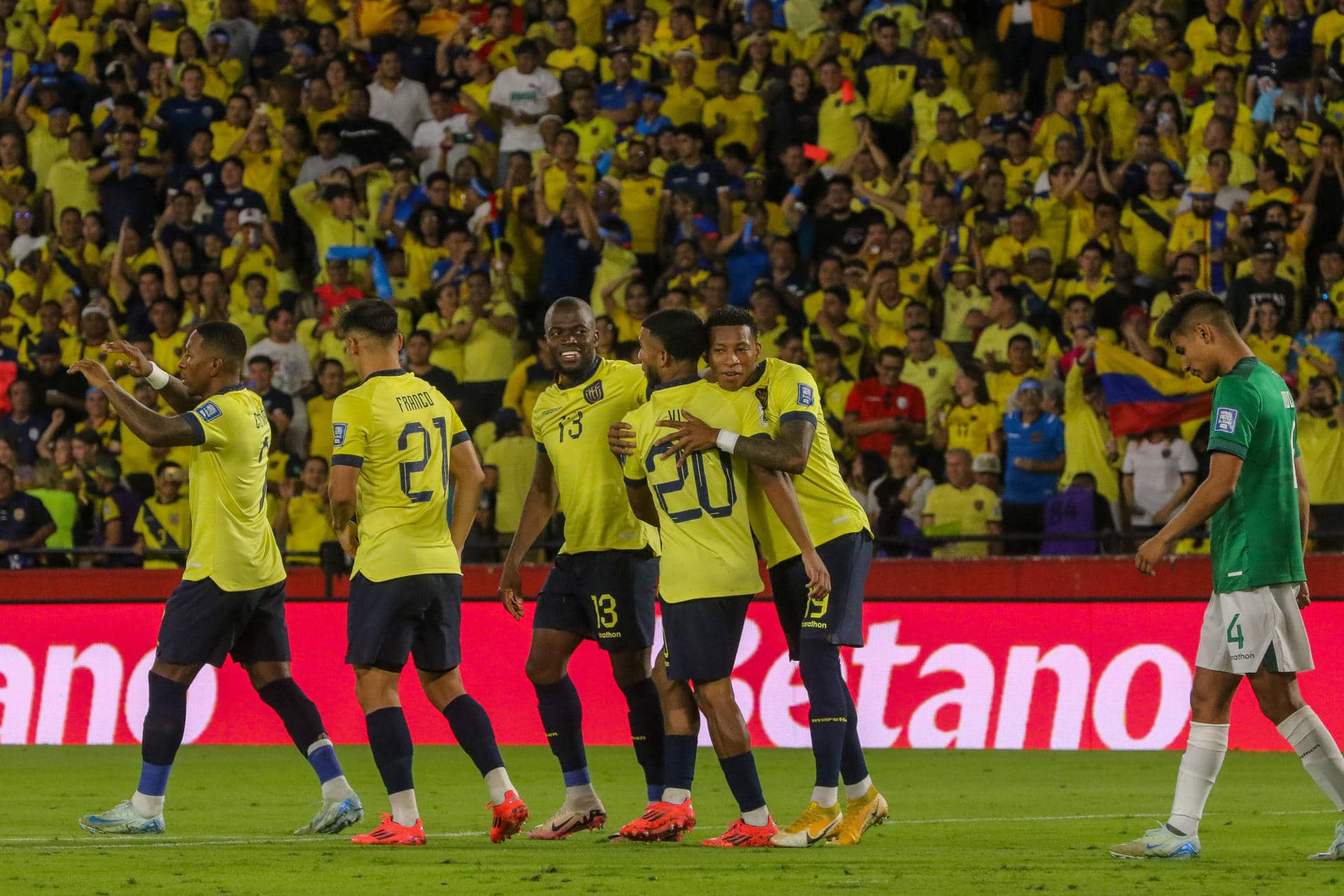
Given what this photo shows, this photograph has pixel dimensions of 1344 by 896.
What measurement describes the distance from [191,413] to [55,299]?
1243cm

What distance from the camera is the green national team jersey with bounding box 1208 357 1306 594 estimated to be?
25.5 feet

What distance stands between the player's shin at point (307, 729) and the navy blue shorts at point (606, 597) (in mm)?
1264

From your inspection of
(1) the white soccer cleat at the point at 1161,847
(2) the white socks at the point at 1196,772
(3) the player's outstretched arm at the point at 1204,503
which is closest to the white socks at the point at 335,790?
(1) the white soccer cleat at the point at 1161,847

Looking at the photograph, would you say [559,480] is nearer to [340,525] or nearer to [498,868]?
[340,525]

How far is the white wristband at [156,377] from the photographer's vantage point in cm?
936

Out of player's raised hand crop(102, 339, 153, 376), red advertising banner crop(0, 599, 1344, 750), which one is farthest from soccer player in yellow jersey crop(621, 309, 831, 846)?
red advertising banner crop(0, 599, 1344, 750)

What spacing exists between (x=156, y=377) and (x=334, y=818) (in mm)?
2340

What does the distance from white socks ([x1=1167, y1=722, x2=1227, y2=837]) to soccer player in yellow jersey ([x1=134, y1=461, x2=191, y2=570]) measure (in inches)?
457

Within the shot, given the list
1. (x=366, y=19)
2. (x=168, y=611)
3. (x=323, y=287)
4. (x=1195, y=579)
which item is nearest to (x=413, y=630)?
(x=168, y=611)

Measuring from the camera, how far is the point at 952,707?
46.0 ft

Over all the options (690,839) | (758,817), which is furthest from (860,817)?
(690,839)

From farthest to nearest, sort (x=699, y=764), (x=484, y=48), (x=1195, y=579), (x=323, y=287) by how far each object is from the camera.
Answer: (x=484, y=48) < (x=323, y=287) < (x=1195, y=579) < (x=699, y=764)

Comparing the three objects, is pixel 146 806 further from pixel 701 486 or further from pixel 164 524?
pixel 164 524

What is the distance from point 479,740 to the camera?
8695 millimetres
